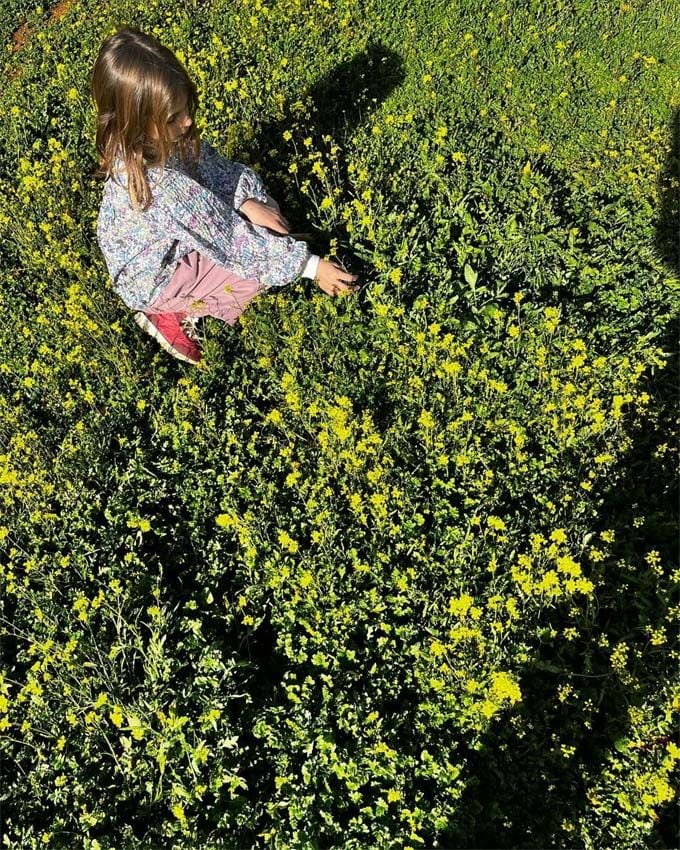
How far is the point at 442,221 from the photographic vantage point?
4.20 metres

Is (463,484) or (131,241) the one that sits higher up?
(131,241)

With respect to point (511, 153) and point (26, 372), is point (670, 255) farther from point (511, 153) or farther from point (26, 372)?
point (26, 372)

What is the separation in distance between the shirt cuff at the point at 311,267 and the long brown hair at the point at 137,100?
35.7 inches

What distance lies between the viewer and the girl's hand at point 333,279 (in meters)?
3.67

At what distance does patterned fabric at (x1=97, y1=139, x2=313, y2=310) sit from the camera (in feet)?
10.6

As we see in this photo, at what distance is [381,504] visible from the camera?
299cm

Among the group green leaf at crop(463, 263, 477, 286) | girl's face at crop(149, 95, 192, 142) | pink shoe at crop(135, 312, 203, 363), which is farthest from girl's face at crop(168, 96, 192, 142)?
green leaf at crop(463, 263, 477, 286)

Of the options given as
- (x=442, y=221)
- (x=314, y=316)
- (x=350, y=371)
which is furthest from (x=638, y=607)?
(x=442, y=221)

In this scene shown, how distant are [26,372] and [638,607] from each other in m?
3.60

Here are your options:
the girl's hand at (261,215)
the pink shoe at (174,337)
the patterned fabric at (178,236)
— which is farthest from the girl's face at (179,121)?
the pink shoe at (174,337)

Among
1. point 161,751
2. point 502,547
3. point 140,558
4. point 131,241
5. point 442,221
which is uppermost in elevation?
point 442,221

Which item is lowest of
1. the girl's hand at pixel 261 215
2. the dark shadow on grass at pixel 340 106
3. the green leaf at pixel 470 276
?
the girl's hand at pixel 261 215

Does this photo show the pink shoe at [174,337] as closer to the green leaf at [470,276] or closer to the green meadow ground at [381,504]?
the green meadow ground at [381,504]

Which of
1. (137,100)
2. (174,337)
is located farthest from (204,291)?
(137,100)
